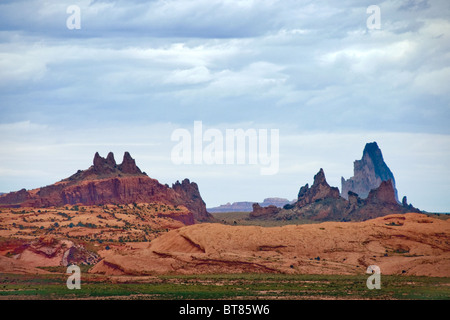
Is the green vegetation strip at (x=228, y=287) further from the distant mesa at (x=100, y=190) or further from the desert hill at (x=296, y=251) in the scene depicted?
the distant mesa at (x=100, y=190)

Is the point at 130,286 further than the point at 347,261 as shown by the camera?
No

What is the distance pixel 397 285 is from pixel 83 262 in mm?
49574

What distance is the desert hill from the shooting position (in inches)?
3054

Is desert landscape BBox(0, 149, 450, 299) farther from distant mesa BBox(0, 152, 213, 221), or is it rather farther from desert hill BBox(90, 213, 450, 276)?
distant mesa BBox(0, 152, 213, 221)

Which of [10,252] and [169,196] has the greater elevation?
[169,196]

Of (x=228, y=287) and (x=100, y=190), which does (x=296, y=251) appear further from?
(x=100, y=190)

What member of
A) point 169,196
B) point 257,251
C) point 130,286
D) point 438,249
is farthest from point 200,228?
point 169,196

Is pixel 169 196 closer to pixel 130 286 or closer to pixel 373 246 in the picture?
pixel 373 246

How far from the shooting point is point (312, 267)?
78750mm

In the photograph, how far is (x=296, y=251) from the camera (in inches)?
3383

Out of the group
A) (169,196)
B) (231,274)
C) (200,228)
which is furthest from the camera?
(169,196)

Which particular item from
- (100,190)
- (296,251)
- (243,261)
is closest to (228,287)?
(243,261)

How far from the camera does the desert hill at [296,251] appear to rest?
7756 cm

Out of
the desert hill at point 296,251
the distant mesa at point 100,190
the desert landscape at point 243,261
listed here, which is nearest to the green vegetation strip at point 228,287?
the desert landscape at point 243,261
